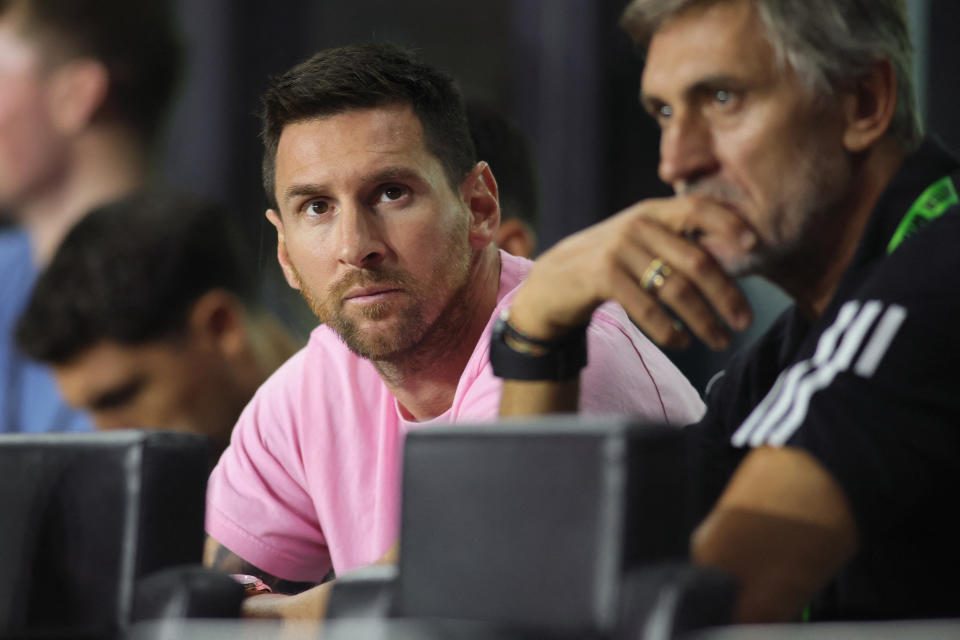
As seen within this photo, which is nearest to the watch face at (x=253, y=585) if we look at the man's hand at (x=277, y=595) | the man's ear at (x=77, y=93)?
the man's hand at (x=277, y=595)

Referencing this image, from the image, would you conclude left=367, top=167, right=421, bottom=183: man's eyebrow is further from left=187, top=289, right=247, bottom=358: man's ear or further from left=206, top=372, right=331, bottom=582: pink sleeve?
left=187, top=289, right=247, bottom=358: man's ear

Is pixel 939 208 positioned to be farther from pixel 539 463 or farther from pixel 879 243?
pixel 539 463

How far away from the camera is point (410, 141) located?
1648 millimetres

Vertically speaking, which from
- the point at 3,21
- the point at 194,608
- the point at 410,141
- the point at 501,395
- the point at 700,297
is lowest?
A: the point at 194,608

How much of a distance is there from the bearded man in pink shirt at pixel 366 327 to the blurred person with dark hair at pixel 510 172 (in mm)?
554

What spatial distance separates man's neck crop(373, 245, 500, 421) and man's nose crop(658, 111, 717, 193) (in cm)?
44

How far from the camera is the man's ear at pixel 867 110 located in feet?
4.37

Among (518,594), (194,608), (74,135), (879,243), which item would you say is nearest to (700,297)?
(879,243)

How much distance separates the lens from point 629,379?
1.51m

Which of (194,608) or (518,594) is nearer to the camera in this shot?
(518,594)

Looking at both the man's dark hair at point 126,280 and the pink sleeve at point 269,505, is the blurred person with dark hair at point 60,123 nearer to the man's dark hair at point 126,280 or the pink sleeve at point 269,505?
the man's dark hair at point 126,280

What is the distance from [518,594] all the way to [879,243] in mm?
588

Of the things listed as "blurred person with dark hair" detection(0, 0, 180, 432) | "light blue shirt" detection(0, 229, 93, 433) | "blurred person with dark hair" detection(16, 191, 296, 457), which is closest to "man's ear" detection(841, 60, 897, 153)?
"blurred person with dark hair" detection(16, 191, 296, 457)

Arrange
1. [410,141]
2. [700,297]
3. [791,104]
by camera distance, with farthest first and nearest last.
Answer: [410,141]
[791,104]
[700,297]
